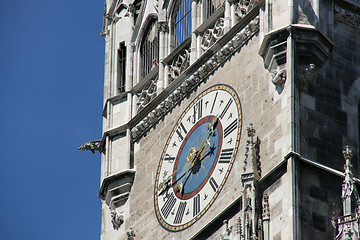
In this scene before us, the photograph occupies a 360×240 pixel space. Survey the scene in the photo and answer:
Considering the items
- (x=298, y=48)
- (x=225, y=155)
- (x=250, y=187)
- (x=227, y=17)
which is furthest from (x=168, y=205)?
(x=298, y=48)

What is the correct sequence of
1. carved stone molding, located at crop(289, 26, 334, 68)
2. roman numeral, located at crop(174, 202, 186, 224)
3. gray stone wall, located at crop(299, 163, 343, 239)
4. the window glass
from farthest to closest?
the window glass < roman numeral, located at crop(174, 202, 186, 224) < carved stone molding, located at crop(289, 26, 334, 68) < gray stone wall, located at crop(299, 163, 343, 239)

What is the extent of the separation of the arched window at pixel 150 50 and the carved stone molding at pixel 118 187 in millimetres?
2467

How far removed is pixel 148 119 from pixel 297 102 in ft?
17.8

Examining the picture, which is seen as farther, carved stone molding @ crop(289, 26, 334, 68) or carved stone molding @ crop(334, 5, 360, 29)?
carved stone molding @ crop(334, 5, 360, 29)

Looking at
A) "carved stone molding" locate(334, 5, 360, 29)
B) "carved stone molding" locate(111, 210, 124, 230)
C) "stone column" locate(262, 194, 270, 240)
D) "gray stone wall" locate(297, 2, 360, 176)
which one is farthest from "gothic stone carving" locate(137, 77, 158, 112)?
"stone column" locate(262, 194, 270, 240)

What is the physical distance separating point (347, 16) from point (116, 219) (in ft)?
20.9

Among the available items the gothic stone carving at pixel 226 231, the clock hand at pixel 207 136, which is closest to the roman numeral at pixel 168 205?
the clock hand at pixel 207 136

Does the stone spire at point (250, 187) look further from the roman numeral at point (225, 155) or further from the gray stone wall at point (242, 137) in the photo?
the roman numeral at point (225, 155)

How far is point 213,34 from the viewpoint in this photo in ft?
121

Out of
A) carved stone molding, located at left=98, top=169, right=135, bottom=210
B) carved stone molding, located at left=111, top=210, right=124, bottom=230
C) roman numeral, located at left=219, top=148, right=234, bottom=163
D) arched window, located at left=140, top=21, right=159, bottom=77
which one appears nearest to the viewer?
roman numeral, located at left=219, top=148, right=234, bottom=163

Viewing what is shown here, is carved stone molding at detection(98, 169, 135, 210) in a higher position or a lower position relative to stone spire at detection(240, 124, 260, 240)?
higher

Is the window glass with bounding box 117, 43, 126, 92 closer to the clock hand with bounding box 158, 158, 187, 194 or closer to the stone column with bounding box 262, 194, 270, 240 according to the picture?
the clock hand with bounding box 158, 158, 187, 194

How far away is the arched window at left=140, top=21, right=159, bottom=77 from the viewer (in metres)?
39.1

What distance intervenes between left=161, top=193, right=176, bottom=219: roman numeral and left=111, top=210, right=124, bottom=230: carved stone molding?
1.69m
